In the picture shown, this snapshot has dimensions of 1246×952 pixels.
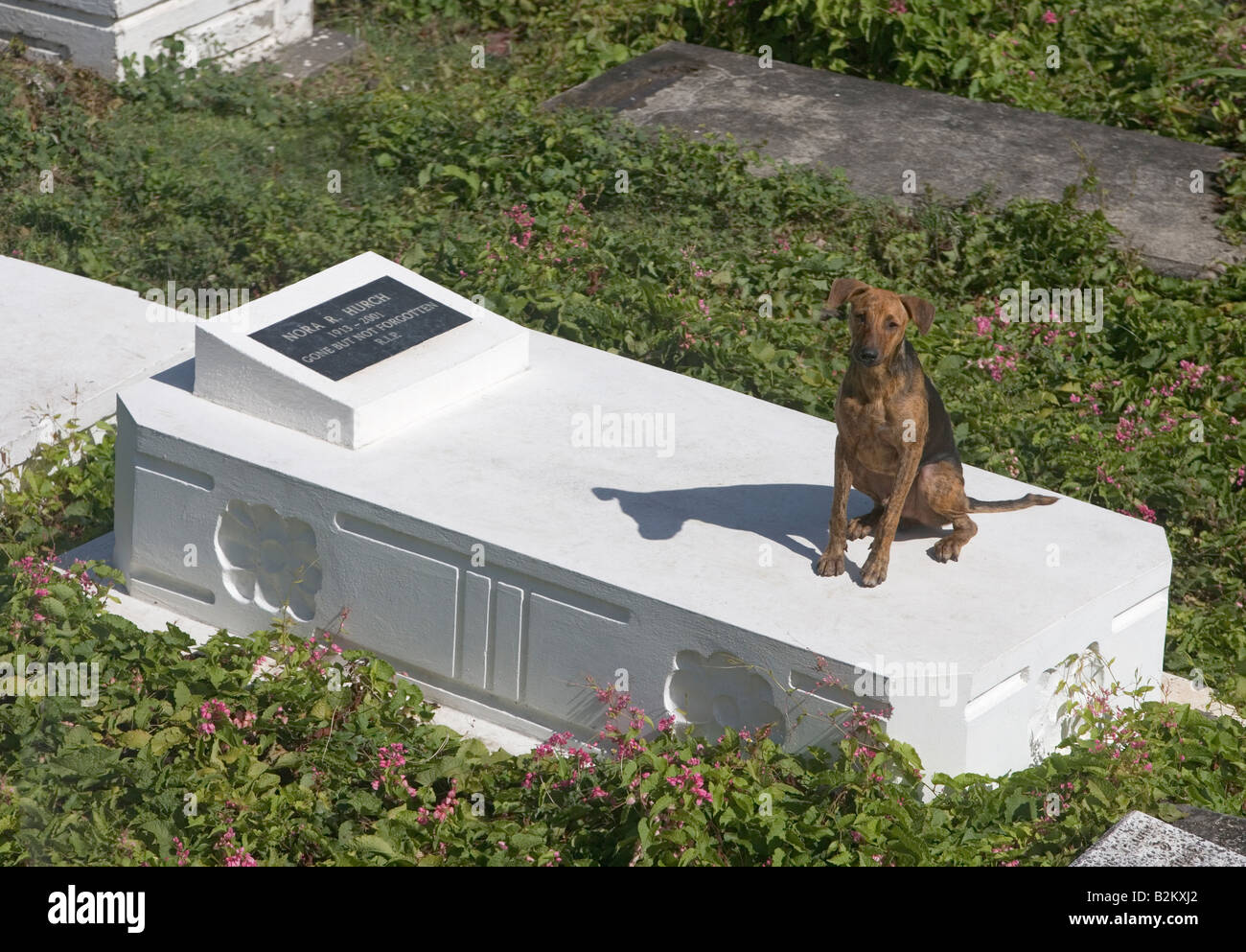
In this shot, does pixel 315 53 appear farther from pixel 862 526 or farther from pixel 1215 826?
pixel 1215 826

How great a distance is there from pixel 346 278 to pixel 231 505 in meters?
1.26

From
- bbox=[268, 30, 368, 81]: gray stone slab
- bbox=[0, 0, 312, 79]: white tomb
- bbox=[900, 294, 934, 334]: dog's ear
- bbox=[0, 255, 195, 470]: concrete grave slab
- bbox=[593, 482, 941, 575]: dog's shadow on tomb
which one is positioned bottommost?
bbox=[0, 255, 195, 470]: concrete grave slab

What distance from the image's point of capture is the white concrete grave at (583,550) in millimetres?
5844

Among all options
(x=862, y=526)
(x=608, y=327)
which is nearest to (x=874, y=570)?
(x=862, y=526)

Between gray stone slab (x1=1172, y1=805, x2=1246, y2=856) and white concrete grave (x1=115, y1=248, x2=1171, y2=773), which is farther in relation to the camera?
white concrete grave (x1=115, y1=248, x2=1171, y2=773)

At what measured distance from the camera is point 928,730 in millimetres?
5734

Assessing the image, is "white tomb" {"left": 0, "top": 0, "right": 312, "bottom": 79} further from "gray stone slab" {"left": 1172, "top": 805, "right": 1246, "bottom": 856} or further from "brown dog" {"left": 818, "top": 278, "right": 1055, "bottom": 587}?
"gray stone slab" {"left": 1172, "top": 805, "right": 1246, "bottom": 856}

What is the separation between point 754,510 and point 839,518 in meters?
0.57

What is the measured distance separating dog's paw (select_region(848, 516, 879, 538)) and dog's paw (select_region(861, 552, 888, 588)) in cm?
31

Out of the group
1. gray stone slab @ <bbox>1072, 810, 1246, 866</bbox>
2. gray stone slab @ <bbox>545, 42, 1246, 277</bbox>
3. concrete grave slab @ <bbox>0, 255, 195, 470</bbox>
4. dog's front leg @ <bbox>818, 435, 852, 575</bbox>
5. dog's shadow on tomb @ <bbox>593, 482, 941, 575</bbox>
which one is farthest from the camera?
gray stone slab @ <bbox>545, 42, 1246, 277</bbox>

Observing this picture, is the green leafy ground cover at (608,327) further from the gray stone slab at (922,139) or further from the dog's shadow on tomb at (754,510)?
the dog's shadow on tomb at (754,510)

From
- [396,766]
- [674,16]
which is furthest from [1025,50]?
[396,766]

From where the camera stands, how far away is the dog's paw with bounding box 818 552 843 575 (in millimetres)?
6078

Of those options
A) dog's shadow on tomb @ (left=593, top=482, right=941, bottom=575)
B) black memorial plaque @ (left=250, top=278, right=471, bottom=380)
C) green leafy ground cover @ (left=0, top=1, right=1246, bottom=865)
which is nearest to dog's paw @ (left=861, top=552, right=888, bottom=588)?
dog's shadow on tomb @ (left=593, top=482, right=941, bottom=575)
